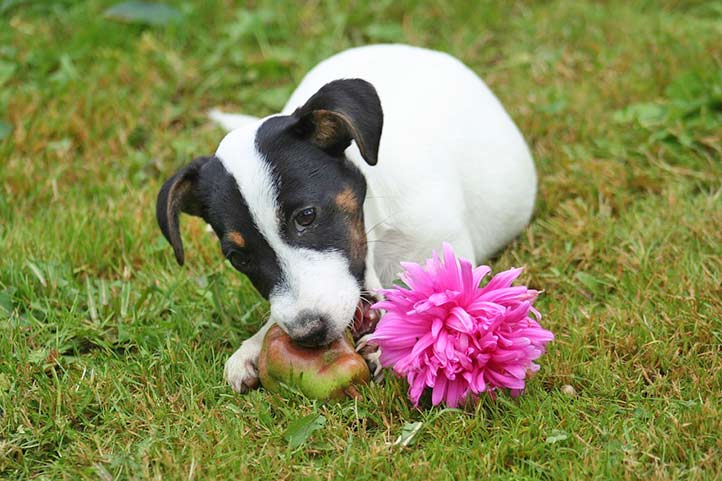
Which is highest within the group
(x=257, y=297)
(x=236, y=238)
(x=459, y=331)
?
(x=236, y=238)

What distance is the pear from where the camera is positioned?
11.4ft

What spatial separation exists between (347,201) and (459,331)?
2.18ft

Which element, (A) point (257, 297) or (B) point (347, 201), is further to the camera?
(A) point (257, 297)

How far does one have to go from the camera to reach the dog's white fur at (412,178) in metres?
3.39

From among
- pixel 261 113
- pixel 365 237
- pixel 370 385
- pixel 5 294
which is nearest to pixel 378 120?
pixel 365 237

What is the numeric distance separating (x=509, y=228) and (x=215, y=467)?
2015mm

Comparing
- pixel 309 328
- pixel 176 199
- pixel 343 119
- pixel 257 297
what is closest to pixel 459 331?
pixel 309 328

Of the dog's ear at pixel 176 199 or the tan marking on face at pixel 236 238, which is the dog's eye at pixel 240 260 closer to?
the tan marking on face at pixel 236 238

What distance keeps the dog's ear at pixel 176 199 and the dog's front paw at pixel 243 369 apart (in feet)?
1.39

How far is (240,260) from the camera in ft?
11.6

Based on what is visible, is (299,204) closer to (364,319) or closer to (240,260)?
(240,260)

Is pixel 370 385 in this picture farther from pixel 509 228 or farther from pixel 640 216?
pixel 640 216

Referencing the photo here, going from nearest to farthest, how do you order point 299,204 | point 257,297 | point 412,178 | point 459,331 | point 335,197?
point 459,331
point 299,204
point 335,197
point 412,178
point 257,297

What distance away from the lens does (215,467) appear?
10.5 ft
